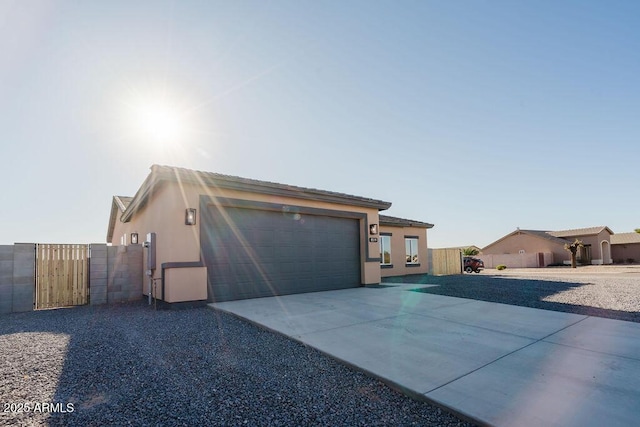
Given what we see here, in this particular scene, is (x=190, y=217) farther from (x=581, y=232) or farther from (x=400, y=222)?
(x=581, y=232)

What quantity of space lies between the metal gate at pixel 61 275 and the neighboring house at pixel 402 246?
38.0 feet

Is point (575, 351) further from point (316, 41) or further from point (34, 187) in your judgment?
point (34, 187)

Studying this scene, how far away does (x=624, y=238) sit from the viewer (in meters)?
36.6

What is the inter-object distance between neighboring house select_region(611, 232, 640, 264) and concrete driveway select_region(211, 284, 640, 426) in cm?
A: 4187

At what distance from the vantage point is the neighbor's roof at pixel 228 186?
766 centimetres

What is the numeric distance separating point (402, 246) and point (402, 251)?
0.27 m

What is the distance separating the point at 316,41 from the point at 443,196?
420 inches

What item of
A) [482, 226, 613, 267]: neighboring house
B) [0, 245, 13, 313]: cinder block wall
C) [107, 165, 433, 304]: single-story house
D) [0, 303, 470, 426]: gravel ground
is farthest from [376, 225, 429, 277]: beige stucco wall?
[482, 226, 613, 267]: neighboring house

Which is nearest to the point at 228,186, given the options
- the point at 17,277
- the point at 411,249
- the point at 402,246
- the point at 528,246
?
the point at 17,277

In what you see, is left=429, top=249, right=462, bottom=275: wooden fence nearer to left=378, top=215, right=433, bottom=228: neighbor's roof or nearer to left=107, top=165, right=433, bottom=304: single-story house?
left=378, top=215, right=433, bottom=228: neighbor's roof

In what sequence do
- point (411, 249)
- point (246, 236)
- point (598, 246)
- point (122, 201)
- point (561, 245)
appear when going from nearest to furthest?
point (246, 236), point (122, 201), point (411, 249), point (561, 245), point (598, 246)

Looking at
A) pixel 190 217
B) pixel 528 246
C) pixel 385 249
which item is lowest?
pixel 528 246

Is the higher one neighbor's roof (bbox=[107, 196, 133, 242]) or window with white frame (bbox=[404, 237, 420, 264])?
neighbor's roof (bbox=[107, 196, 133, 242])

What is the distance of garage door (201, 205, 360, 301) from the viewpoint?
27.4 feet
